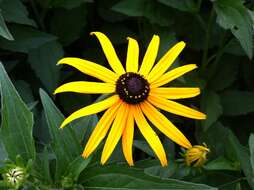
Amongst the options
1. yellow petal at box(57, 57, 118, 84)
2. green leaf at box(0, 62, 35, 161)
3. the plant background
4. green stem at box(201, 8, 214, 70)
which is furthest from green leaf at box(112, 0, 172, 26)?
green leaf at box(0, 62, 35, 161)

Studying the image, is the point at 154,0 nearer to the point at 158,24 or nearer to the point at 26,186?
the point at 158,24

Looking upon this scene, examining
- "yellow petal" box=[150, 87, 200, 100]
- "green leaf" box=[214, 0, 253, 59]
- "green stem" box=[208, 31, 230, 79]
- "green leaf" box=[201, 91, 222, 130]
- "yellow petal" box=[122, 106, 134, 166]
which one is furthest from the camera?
"green stem" box=[208, 31, 230, 79]

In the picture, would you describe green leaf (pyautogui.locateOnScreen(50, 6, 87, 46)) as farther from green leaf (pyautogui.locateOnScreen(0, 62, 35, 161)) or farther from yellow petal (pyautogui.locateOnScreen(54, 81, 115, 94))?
green leaf (pyautogui.locateOnScreen(0, 62, 35, 161))

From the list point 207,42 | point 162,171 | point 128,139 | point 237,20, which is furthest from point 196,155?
point 207,42

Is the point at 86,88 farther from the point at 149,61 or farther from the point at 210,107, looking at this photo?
the point at 210,107

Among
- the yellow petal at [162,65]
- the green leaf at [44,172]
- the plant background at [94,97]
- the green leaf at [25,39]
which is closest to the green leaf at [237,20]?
the plant background at [94,97]

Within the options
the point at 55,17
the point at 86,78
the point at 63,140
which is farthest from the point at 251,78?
the point at 63,140
